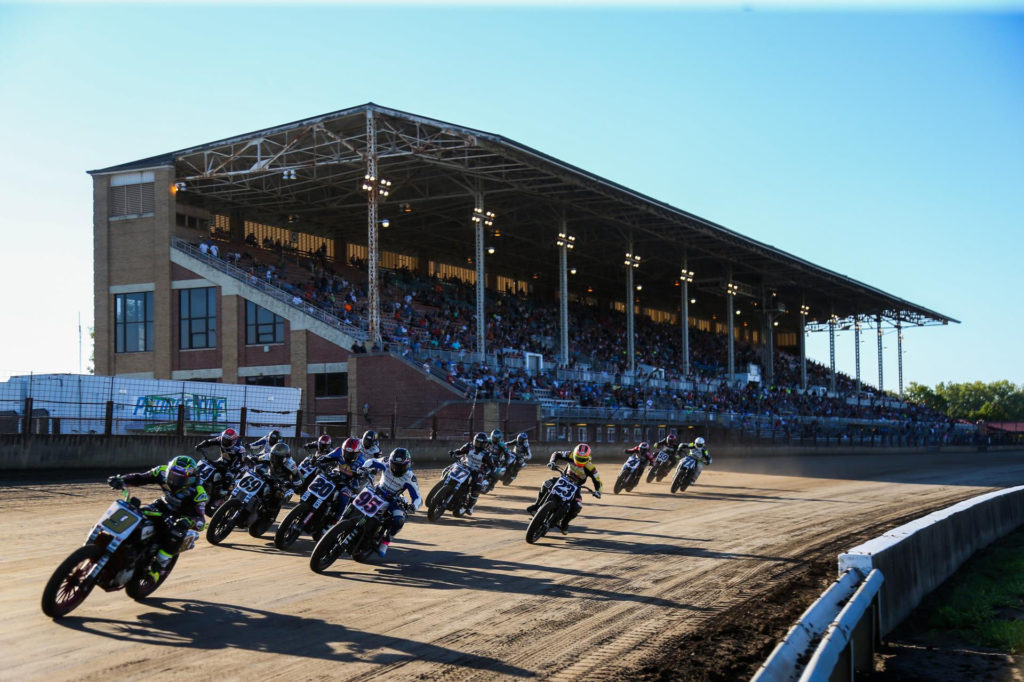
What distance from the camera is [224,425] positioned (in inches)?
1355

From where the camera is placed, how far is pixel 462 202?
208ft

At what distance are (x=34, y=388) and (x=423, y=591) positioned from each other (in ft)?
75.6

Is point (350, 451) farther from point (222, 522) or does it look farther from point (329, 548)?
point (222, 522)

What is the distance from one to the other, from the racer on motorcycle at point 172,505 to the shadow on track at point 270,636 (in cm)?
62

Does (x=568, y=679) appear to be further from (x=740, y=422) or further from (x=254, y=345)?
(x=740, y=422)

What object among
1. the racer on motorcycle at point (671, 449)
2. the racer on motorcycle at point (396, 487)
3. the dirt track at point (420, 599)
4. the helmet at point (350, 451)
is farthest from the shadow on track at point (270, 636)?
the racer on motorcycle at point (671, 449)

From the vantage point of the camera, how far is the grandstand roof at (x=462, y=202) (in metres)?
51.2

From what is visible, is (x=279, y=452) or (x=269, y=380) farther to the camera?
(x=269, y=380)

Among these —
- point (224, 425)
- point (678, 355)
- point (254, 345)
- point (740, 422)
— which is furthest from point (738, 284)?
point (224, 425)

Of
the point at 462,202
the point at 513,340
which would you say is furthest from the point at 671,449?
the point at 462,202

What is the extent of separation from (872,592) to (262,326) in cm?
4750

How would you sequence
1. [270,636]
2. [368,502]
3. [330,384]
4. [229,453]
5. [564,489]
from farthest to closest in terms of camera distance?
[330,384], [564,489], [229,453], [368,502], [270,636]

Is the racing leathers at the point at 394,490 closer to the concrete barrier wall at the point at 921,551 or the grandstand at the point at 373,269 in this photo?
the concrete barrier wall at the point at 921,551

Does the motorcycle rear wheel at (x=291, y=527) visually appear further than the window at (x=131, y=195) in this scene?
No
